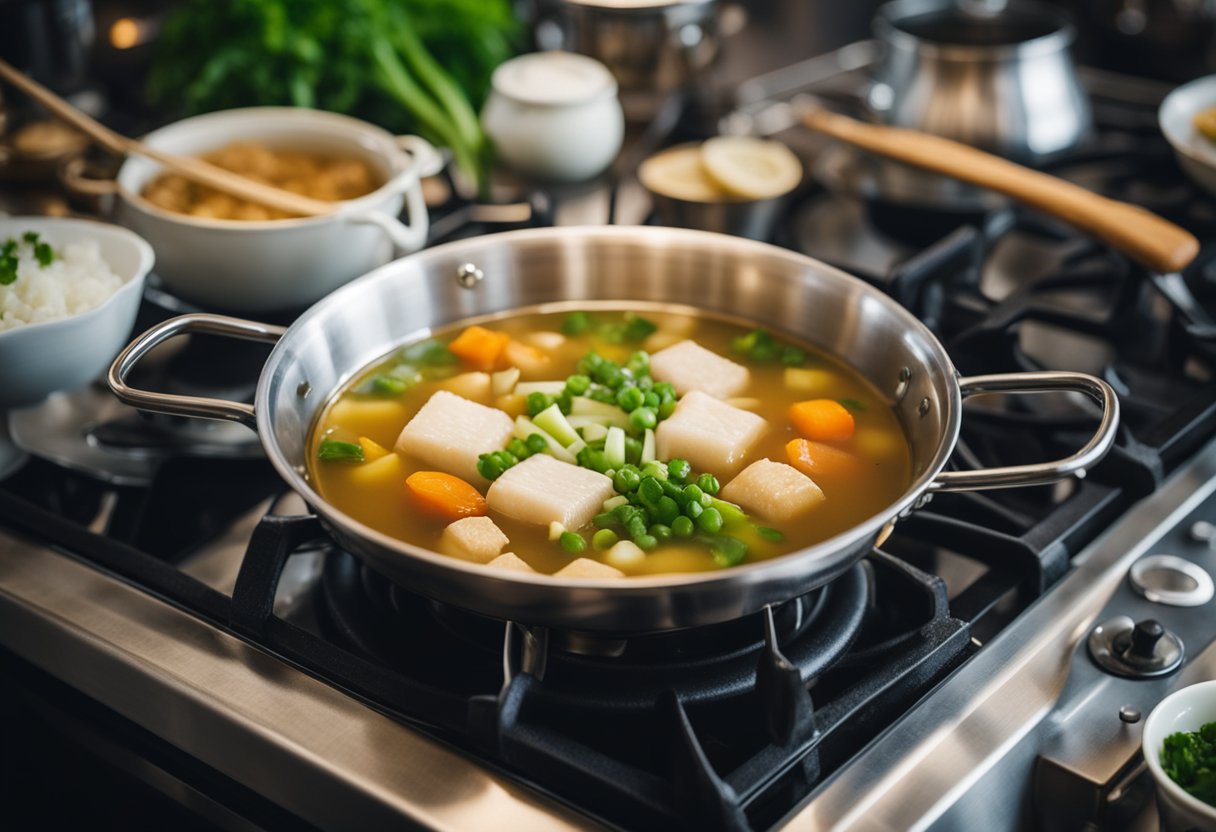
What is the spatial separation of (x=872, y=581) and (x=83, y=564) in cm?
89

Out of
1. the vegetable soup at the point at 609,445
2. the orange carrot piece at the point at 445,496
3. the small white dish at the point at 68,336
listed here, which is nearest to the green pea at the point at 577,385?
the vegetable soup at the point at 609,445

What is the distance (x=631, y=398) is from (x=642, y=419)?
1.7 inches

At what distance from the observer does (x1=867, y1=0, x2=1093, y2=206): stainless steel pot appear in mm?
1977

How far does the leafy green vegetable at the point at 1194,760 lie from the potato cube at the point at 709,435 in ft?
1.73

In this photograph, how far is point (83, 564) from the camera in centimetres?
136

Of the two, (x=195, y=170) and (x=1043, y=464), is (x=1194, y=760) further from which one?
(x=195, y=170)

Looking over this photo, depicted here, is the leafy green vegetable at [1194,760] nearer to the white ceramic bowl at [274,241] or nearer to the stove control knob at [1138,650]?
the stove control knob at [1138,650]

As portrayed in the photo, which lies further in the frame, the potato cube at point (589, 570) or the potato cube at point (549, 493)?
the potato cube at point (549, 493)

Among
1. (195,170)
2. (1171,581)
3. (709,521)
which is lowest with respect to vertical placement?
(1171,581)

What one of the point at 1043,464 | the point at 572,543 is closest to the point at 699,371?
the point at 572,543

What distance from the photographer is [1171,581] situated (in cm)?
132

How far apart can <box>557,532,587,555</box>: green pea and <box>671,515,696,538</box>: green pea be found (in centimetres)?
10

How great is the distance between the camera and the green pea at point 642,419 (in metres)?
1.41

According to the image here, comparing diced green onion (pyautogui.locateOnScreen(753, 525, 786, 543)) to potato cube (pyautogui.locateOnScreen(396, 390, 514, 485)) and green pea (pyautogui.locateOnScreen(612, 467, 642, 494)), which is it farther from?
potato cube (pyautogui.locateOnScreen(396, 390, 514, 485))
